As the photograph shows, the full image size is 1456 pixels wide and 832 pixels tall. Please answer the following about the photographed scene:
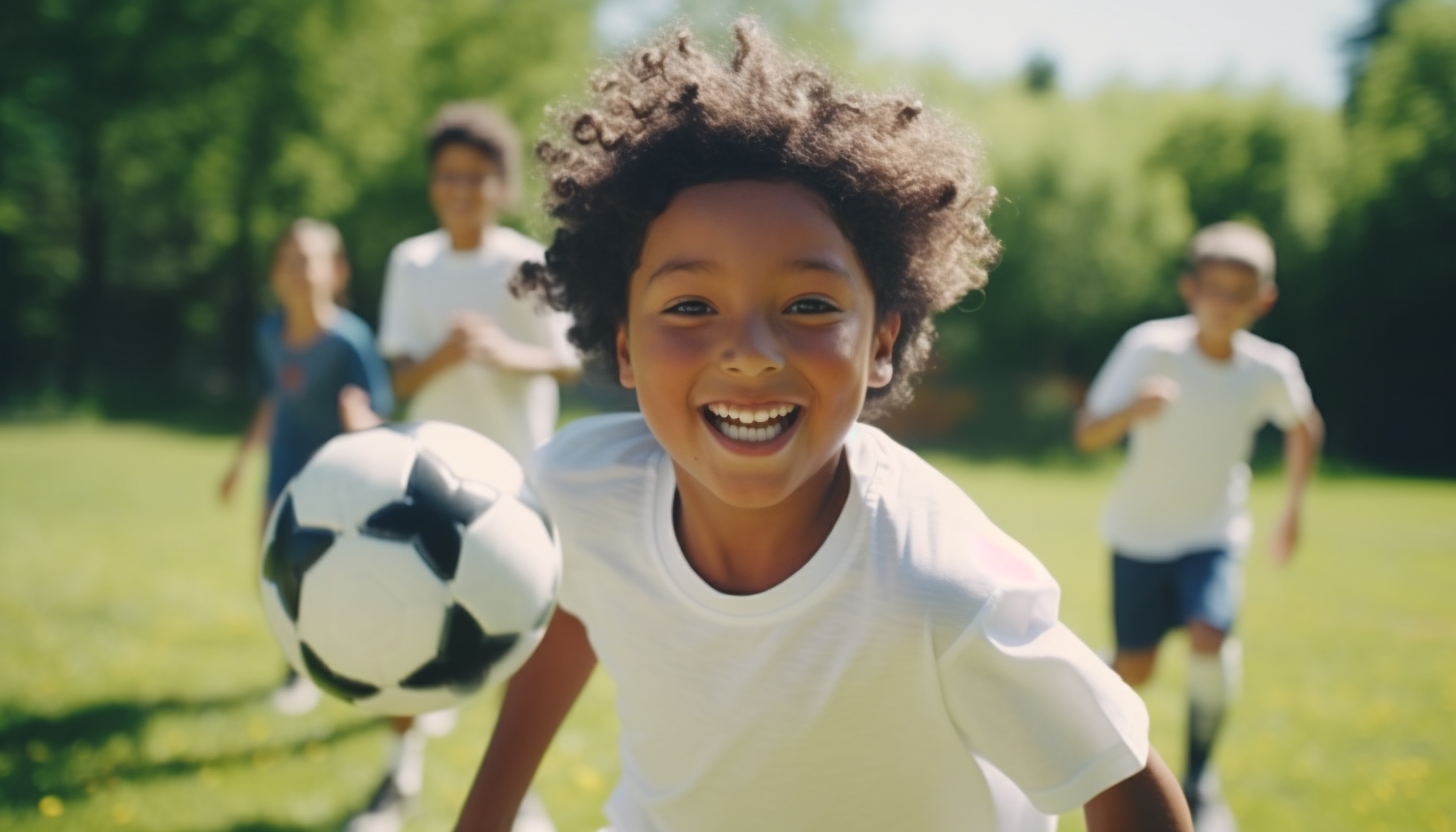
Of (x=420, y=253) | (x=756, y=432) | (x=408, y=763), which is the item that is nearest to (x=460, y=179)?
(x=420, y=253)

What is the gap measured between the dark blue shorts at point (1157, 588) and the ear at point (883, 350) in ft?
9.42

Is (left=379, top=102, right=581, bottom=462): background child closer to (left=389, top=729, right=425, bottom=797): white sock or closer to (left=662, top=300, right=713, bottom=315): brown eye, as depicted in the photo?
(left=389, top=729, right=425, bottom=797): white sock

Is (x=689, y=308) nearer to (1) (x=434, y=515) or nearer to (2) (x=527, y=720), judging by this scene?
(1) (x=434, y=515)

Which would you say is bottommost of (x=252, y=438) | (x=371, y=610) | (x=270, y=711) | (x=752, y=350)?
(x=270, y=711)

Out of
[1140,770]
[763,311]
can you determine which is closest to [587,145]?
[763,311]

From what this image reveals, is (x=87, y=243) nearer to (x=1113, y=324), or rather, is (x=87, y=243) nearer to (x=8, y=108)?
(x=8, y=108)

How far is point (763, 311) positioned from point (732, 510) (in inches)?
15.8

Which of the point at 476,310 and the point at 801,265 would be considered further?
the point at 476,310

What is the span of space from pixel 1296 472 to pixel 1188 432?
0.71 meters

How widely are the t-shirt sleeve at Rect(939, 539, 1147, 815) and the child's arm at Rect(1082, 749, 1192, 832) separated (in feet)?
0.10

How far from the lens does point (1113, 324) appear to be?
26.1 m

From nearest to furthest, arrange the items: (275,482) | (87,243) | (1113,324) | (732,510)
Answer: (732,510), (275,482), (87,243), (1113,324)

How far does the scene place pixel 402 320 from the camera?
4.50 meters

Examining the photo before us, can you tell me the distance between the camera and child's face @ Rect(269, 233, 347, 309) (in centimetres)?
480
